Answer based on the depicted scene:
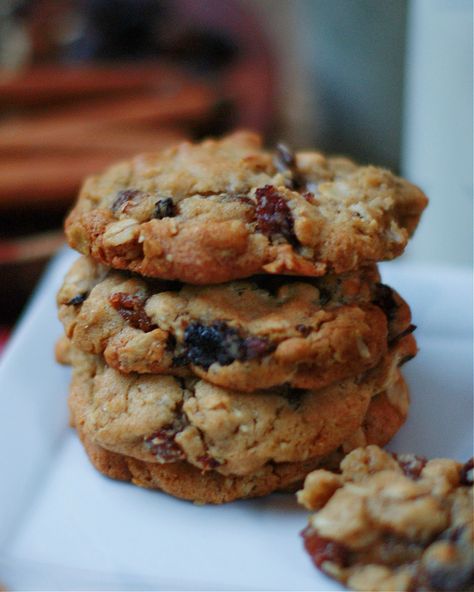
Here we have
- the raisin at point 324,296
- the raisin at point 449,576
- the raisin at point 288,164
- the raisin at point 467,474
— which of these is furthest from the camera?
the raisin at point 288,164

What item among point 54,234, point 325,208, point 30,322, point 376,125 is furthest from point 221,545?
point 376,125

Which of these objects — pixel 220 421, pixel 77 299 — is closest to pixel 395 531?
pixel 220 421

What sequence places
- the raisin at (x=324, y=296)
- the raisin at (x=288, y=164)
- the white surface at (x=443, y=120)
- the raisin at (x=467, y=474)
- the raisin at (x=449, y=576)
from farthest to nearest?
the white surface at (x=443, y=120) < the raisin at (x=288, y=164) < the raisin at (x=324, y=296) < the raisin at (x=467, y=474) < the raisin at (x=449, y=576)

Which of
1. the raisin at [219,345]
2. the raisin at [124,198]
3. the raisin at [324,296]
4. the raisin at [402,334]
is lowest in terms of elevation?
the raisin at [402,334]

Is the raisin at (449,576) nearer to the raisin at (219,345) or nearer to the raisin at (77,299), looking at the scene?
the raisin at (219,345)

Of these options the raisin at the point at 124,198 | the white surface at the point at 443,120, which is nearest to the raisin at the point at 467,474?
the raisin at the point at 124,198

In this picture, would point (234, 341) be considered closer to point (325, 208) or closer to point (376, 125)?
point (325, 208)
